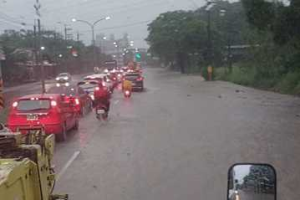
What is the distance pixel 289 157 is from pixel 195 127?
23.8 feet

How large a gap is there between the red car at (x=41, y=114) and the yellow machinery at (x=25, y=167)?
9.71 m

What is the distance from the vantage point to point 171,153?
14602 mm

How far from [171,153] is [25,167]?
9563 mm

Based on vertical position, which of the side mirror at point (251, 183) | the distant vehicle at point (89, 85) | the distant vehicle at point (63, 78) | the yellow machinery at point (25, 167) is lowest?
the distant vehicle at point (63, 78)

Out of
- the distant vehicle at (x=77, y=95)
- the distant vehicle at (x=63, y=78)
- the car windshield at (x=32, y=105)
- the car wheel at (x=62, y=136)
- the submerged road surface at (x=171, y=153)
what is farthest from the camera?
the distant vehicle at (x=63, y=78)

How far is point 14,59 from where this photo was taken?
75000 mm

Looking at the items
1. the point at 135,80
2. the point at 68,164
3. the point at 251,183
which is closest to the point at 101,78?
the point at 135,80

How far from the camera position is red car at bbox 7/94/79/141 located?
17094mm

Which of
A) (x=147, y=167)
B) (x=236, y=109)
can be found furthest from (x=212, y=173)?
(x=236, y=109)

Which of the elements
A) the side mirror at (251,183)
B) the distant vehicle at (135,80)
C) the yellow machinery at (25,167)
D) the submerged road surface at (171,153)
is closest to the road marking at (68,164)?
the submerged road surface at (171,153)

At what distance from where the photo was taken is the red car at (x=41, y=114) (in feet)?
56.1

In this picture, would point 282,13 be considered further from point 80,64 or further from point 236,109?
point 80,64

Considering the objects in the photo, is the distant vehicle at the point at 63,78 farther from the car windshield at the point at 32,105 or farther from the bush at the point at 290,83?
the car windshield at the point at 32,105

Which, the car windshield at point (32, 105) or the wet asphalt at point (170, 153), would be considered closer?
the wet asphalt at point (170, 153)
